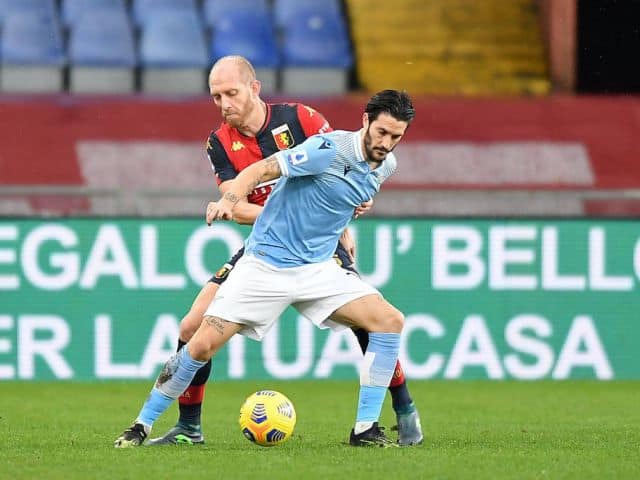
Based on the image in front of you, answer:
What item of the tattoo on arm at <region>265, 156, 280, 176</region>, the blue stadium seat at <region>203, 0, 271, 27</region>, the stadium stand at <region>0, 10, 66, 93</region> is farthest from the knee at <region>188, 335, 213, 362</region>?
the blue stadium seat at <region>203, 0, 271, 27</region>

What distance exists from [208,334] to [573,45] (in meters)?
10.2

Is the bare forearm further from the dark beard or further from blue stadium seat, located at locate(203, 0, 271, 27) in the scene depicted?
blue stadium seat, located at locate(203, 0, 271, 27)

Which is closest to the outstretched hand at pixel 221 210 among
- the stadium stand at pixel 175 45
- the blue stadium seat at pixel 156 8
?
the stadium stand at pixel 175 45

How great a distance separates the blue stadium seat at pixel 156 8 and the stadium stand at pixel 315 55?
1.16m

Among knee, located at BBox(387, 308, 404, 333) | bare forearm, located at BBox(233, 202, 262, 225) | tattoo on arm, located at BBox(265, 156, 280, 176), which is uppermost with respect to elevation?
tattoo on arm, located at BBox(265, 156, 280, 176)

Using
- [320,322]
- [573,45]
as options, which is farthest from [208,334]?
[573,45]

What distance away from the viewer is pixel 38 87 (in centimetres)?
1552

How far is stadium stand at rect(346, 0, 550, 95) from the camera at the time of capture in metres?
16.5

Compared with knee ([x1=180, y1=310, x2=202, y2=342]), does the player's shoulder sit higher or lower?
higher

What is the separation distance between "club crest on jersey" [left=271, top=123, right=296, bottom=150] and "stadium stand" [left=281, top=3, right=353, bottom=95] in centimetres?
784

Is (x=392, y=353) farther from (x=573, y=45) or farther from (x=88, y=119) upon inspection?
(x=573, y=45)

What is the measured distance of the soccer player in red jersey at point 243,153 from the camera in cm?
773

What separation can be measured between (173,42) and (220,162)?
27.3 feet

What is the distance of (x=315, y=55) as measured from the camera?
1627 centimetres
